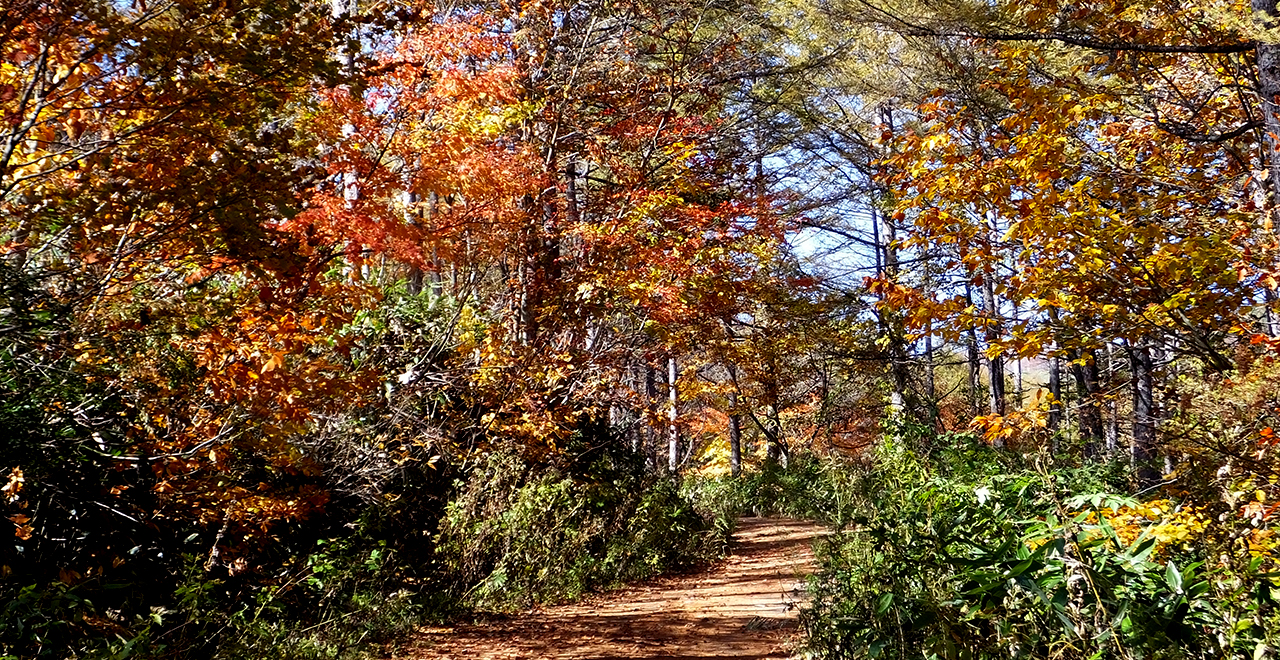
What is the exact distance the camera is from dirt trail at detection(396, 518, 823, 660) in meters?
6.27

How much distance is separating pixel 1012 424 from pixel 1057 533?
381cm

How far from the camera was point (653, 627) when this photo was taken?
7.20 meters

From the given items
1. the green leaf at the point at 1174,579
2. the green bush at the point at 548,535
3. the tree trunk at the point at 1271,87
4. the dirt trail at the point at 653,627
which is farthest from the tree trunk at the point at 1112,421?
the green leaf at the point at 1174,579

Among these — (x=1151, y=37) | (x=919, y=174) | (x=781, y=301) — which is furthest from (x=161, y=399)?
(x=781, y=301)

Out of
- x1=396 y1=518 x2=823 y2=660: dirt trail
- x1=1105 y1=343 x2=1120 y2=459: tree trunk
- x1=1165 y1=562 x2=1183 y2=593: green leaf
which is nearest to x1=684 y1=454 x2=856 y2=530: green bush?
x1=396 y1=518 x2=823 y2=660: dirt trail

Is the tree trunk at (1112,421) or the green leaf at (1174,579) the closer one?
the green leaf at (1174,579)

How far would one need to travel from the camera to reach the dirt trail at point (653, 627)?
6.27 m

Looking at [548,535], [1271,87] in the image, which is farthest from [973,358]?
[548,535]

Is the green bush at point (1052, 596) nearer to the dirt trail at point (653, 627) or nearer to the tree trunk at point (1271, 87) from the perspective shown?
the dirt trail at point (653, 627)

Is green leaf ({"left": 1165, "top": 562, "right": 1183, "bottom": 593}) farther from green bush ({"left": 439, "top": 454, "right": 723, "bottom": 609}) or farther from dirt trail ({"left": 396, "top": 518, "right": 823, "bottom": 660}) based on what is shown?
green bush ({"left": 439, "top": 454, "right": 723, "bottom": 609})

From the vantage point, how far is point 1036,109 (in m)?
7.41

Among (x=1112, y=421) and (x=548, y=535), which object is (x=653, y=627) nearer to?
(x=548, y=535)

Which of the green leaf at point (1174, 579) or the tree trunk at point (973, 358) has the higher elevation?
the tree trunk at point (973, 358)

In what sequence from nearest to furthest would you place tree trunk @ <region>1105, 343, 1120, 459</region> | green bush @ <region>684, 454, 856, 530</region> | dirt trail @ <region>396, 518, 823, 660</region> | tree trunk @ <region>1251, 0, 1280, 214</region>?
tree trunk @ <region>1251, 0, 1280, 214</region> < dirt trail @ <region>396, 518, 823, 660</region> < tree trunk @ <region>1105, 343, 1120, 459</region> < green bush @ <region>684, 454, 856, 530</region>
